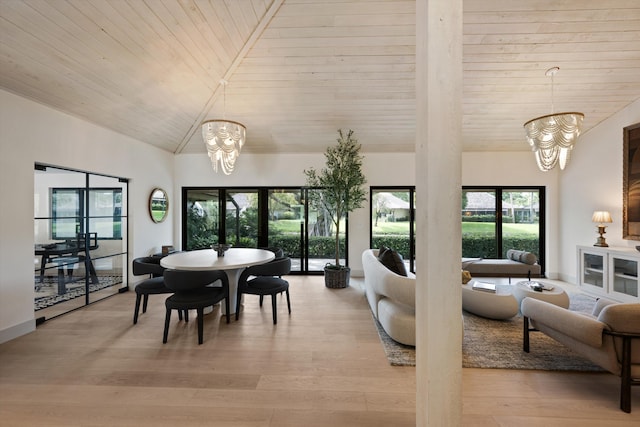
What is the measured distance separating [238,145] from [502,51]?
3560mm

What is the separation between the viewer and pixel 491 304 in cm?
313

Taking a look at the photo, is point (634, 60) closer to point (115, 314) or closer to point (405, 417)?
point (405, 417)

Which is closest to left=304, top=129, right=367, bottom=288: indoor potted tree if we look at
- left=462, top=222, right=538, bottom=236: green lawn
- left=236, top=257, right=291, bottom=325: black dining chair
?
left=236, top=257, right=291, bottom=325: black dining chair

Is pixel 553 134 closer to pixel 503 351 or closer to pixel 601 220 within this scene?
pixel 601 220

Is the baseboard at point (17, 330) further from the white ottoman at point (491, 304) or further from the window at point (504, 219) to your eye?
the window at point (504, 219)

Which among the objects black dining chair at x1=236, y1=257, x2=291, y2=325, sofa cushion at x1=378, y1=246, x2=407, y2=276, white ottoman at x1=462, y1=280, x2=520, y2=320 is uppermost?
sofa cushion at x1=378, y1=246, x2=407, y2=276

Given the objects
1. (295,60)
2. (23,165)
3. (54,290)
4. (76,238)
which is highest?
(295,60)

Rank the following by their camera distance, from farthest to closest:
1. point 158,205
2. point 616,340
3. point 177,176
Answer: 1. point 177,176
2. point 158,205
3. point 616,340

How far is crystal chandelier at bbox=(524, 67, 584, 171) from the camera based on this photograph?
3072 mm

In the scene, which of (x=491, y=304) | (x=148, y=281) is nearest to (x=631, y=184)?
(x=491, y=304)

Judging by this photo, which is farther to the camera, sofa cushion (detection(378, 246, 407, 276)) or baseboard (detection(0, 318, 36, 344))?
sofa cushion (detection(378, 246, 407, 276))

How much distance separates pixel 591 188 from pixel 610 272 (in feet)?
5.33

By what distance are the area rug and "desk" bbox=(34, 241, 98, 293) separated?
423 cm

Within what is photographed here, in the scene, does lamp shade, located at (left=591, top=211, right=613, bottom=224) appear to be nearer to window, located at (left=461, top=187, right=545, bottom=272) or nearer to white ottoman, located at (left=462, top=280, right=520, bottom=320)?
window, located at (left=461, top=187, right=545, bottom=272)
